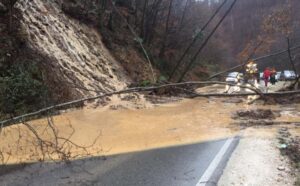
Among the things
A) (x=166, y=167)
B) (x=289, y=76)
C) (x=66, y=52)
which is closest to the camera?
(x=166, y=167)

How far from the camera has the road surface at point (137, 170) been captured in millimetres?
8055

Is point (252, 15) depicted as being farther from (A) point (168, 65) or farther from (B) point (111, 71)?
(B) point (111, 71)

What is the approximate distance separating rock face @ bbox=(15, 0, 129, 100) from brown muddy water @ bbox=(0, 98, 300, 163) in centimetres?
159

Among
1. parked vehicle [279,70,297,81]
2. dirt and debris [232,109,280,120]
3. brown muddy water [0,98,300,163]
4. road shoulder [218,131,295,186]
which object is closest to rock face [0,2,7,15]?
brown muddy water [0,98,300,163]

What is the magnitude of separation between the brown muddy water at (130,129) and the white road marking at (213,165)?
1.27 metres

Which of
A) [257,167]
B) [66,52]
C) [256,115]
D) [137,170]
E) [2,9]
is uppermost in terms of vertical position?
[2,9]

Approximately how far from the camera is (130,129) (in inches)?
574

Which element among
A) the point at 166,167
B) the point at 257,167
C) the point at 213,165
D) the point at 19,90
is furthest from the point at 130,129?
the point at 257,167

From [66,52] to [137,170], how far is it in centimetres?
1295

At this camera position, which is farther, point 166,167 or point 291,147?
point 291,147

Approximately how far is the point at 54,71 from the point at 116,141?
22.8ft

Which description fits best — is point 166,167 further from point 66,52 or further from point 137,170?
point 66,52

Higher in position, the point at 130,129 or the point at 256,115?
the point at 130,129

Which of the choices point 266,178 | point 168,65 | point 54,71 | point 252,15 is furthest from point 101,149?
point 252,15
